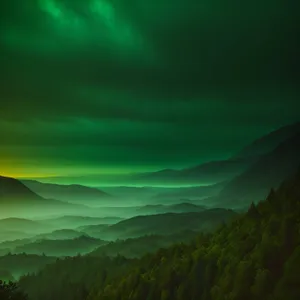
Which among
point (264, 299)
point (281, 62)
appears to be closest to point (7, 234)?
point (264, 299)

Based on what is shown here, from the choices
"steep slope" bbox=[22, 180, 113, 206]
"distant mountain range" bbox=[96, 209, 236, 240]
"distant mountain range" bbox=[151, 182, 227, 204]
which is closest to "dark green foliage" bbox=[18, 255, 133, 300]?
"distant mountain range" bbox=[96, 209, 236, 240]

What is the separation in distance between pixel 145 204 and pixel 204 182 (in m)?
2.63

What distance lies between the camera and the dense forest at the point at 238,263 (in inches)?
418

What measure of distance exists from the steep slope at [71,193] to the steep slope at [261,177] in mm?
5175

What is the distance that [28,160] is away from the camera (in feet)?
49.8

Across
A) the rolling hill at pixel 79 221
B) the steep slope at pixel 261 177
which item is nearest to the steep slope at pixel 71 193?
the rolling hill at pixel 79 221

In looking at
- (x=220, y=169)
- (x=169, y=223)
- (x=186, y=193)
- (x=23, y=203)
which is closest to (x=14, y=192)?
(x=23, y=203)

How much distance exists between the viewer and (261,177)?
15969mm

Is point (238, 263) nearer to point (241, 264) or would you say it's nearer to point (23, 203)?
point (241, 264)

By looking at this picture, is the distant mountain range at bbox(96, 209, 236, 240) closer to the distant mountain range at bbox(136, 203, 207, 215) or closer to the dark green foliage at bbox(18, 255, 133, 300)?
the distant mountain range at bbox(136, 203, 207, 215)

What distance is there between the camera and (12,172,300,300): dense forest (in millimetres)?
10617

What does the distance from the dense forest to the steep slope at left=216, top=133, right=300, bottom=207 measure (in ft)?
3.71

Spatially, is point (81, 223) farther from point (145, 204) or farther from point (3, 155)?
point (3, 155)

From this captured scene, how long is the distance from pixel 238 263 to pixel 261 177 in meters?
5.15
